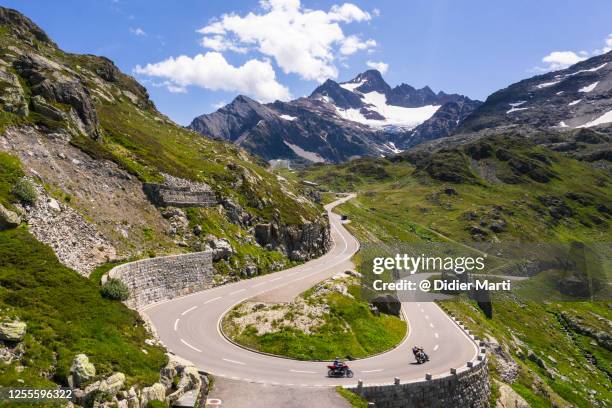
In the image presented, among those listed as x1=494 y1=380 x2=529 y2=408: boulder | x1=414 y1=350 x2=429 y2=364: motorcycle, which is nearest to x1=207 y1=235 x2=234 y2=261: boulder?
x1=414 y1=350 x2=429 y2=364: motorcycle

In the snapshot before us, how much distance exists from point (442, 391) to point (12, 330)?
2962 cm

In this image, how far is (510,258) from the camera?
125 meters

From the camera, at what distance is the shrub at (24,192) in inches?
1398

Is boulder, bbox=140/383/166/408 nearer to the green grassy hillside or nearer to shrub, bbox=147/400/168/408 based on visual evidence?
shrub, bbox=147/400/168/408

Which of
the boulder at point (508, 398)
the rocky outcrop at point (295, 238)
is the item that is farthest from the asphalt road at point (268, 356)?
the rocky outcrop at point (295, 238)

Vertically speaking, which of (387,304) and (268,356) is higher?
(387,304)

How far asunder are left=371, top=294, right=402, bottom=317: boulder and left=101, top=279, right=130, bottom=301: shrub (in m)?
29.2

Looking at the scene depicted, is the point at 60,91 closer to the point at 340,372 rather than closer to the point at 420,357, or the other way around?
the point at 340,372

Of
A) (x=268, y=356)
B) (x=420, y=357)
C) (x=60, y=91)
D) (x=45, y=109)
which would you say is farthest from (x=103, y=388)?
(x=60, y=91)

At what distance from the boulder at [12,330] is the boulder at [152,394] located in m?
7.04

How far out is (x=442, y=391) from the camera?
32000 millimetres

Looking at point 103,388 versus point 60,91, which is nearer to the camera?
point 103,388

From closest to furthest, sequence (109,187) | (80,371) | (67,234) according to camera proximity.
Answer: (80,371), (67,234), (109,187)

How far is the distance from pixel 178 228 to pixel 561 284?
9322 centimetres
